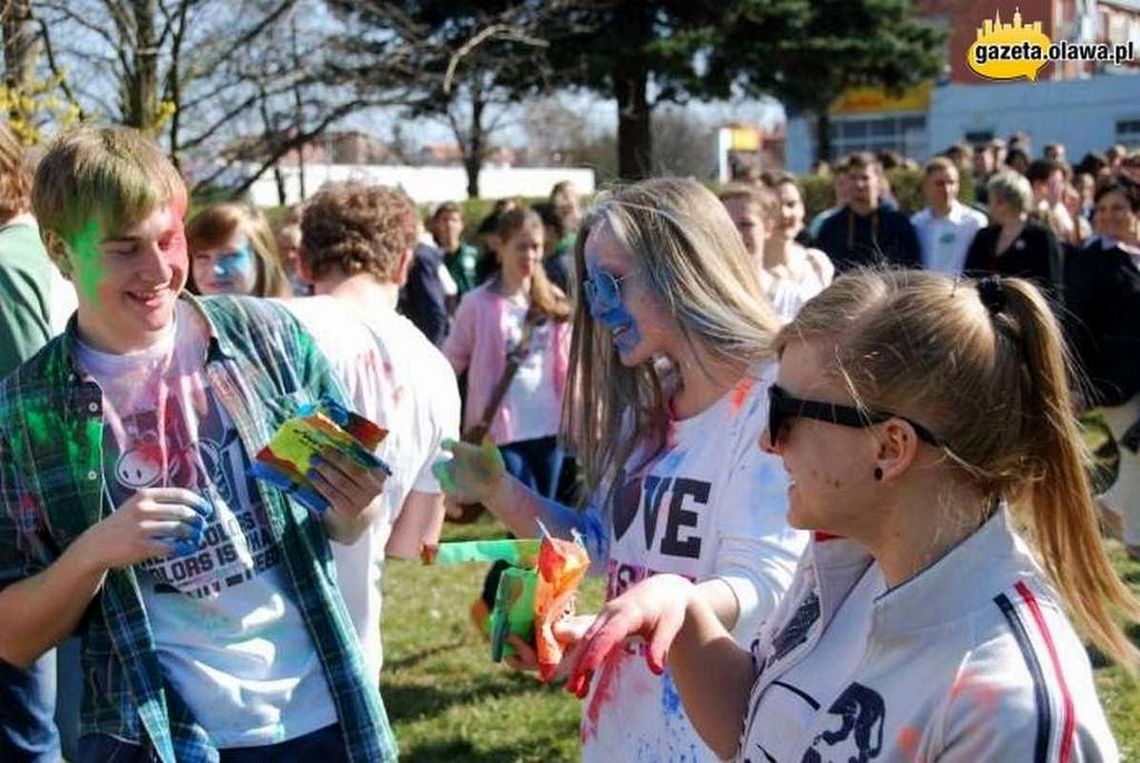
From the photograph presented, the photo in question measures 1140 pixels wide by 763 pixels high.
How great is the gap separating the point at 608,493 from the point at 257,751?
772mm

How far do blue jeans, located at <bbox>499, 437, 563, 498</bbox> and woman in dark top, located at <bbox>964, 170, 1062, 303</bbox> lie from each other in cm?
300

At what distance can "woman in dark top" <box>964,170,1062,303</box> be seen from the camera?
7754 mm

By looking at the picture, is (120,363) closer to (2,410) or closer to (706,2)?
(2,410)

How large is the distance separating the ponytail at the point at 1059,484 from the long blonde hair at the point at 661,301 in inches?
27.7

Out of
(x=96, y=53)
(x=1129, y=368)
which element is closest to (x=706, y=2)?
(x=96, y=53)

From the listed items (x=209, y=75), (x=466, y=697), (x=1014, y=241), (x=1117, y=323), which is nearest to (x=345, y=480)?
(x=466, y=697)

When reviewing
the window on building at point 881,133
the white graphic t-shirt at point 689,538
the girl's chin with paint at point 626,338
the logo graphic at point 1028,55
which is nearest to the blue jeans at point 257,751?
the white graphic t-shirt at point 689,538

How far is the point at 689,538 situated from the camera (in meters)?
2.26

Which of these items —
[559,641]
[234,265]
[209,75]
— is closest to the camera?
[559,641]

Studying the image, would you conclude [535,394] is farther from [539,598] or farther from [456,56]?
[456,56]

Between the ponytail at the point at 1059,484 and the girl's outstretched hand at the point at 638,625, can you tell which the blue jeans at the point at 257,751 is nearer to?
the girl's outstretched hand at the point at 638,625

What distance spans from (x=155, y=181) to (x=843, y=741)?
4.60 feet

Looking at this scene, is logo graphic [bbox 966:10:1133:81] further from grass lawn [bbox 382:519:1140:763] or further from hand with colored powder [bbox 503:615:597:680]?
hand with colored powder [bbox 503:615:597:680]

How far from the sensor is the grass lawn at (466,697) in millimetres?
4766
